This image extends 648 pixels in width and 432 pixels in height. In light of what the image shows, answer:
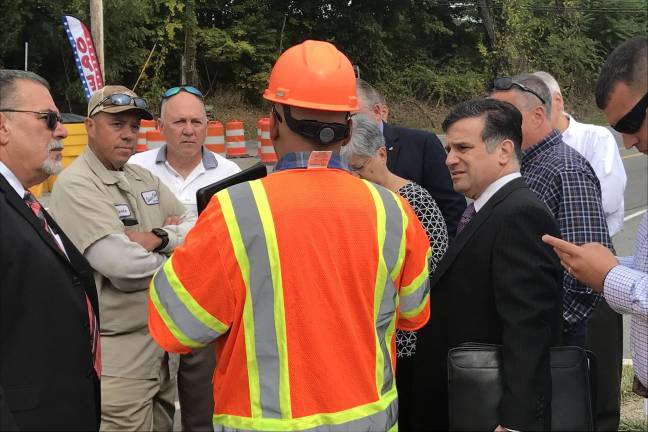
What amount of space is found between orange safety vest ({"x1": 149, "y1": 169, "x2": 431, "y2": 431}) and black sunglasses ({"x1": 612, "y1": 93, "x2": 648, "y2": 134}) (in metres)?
0.99

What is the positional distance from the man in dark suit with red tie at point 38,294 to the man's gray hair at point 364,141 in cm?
147

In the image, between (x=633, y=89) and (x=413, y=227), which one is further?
(x=633, y=89)

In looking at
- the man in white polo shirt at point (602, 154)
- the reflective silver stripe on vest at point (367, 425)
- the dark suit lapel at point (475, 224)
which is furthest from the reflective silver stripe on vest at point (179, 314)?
the man in white polo shirt at point (602, 154)

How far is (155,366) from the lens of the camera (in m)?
3.62

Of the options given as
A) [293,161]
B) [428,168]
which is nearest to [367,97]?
[428,168]

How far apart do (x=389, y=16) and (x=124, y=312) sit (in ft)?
90.6

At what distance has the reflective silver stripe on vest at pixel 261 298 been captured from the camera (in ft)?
7.25

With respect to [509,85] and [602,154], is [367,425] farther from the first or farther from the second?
[602,154]

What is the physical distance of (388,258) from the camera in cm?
237

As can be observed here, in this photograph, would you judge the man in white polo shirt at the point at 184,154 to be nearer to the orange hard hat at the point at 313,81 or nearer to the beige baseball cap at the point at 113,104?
the beige baseball cap at the point at 113,104

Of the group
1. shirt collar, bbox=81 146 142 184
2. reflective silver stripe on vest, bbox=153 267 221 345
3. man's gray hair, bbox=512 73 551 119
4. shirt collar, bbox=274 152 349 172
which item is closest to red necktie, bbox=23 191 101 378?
reflective silver stripe on vest, bbox=153 267 221 345

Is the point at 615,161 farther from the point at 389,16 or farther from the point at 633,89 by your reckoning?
the point at 389,16

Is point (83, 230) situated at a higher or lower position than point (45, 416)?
higher

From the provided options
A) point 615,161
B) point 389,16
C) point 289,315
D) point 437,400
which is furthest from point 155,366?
point 389,16
